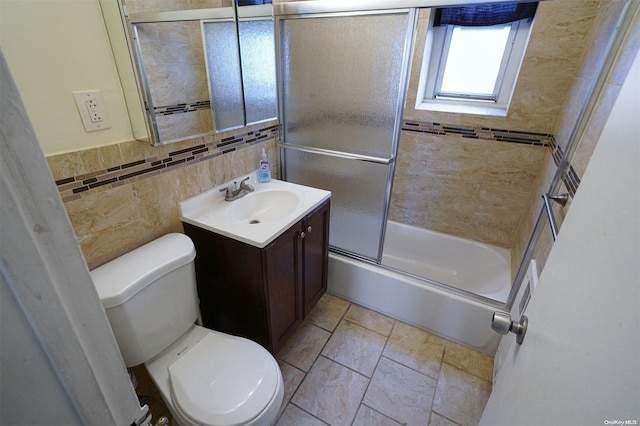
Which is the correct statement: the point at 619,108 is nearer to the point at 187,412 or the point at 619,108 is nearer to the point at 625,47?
the point at 625,47

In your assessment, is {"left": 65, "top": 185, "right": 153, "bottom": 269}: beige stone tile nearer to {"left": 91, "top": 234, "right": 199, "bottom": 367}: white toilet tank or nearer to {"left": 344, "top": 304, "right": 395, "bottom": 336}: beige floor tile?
{"left": 91, "top": 234, "right": 199, "bottom": 367}: white toilet tank

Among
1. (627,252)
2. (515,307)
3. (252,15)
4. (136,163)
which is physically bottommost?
(515,307)

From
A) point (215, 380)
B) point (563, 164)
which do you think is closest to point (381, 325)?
point (215, 380)

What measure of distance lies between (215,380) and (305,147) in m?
1.32

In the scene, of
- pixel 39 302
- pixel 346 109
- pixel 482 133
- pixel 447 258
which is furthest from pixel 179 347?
pixel 482 133

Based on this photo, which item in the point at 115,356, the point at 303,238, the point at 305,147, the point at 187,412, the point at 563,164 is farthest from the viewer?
the point at 305,147

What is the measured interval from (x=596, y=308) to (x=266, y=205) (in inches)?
57.1

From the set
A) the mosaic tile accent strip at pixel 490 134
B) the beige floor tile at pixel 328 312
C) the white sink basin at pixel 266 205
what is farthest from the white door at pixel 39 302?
the mosaic tile accent strip at pixel 490 134

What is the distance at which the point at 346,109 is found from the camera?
1635mm

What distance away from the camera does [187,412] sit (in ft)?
3.26

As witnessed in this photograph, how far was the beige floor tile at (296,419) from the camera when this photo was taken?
1.38 meters

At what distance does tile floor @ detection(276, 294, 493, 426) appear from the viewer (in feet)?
4.69

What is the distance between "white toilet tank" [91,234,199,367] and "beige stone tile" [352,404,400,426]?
3.00 feet

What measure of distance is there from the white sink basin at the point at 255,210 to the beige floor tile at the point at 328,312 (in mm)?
806
